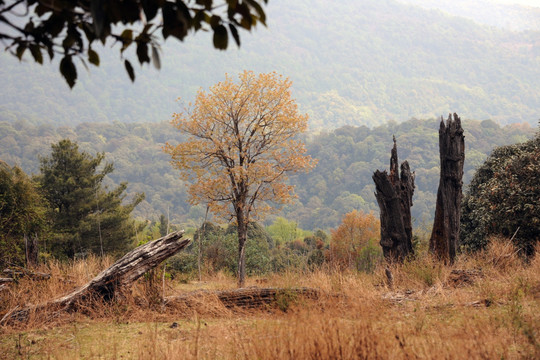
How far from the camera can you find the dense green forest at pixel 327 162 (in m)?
107

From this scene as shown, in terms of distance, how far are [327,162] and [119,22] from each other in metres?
124

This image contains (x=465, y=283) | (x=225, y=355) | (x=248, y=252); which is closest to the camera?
(x=225, y=355)

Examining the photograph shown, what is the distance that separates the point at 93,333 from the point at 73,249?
23933 millimetres

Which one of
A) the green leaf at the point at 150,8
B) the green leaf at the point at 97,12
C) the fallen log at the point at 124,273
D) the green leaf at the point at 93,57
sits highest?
the green leaf at the point at 150,8

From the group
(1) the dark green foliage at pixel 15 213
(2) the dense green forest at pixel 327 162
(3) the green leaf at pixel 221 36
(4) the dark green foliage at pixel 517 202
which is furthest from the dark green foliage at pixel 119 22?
(2) the dense green forest at pixel 327 162

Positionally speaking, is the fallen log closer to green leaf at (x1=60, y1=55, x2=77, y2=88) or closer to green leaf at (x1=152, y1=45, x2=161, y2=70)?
green leaf at (x1=60, y1=55, x2=77, y2=88)

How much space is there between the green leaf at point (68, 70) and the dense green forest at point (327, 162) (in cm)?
9906

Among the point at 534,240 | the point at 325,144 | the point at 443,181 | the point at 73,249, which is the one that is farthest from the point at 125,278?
the point at 325,144

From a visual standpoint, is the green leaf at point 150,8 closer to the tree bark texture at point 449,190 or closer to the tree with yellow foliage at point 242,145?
the tree bark texture at point 449,190

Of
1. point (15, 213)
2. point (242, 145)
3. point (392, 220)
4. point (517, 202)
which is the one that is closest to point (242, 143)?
point (242, 145)

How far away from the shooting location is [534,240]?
486 inches

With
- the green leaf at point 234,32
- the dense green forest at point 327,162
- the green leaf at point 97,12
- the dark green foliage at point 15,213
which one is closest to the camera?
the green leaf at point 97,12

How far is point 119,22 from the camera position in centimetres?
218

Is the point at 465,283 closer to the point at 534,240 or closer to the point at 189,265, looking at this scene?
the point at 534,240
